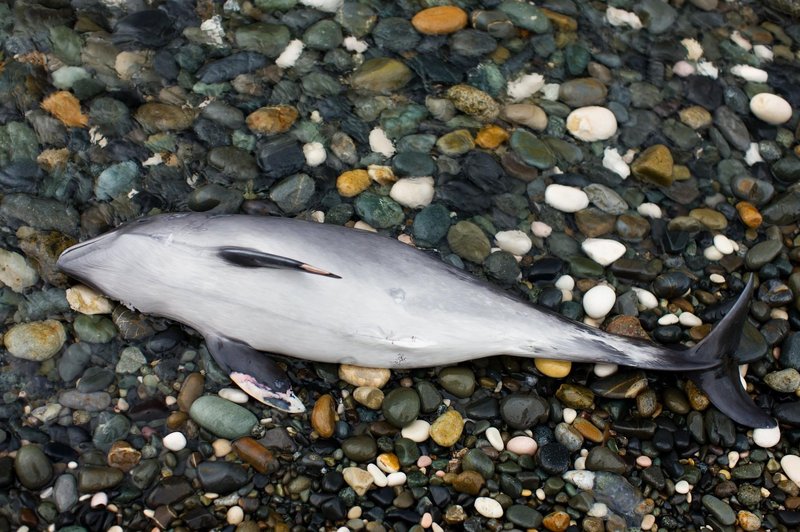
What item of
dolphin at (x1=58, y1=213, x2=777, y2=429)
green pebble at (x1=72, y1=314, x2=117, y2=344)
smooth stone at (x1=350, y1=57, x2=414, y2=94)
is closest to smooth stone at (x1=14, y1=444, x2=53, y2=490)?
green pebble at (x1=72, y1=314, x2=117, y2=344)

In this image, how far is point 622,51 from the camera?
688 cm

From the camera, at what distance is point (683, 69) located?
6824 millimetres

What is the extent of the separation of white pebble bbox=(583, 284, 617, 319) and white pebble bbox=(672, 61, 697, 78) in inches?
95.2

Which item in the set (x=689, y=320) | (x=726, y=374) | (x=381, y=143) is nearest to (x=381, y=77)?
(x=381, y=143)

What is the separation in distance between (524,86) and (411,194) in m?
1.53

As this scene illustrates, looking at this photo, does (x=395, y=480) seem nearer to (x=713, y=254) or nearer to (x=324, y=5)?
(x=713, y=254)

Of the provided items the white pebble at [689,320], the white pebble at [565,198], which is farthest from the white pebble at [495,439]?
the white pebble at [565,198]

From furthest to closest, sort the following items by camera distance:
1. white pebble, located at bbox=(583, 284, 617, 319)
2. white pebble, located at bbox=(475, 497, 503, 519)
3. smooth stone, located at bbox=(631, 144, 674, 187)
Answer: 1. smooth stone, located at bbox=(631, 144, 674, 187)
2. white pebble, located at bbox=(583, 284, 617, 319)
3. white pebble, located at bbox=(475, 497, 503, 519)

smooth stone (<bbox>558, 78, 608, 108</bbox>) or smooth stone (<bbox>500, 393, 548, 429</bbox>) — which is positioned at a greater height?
smooth stone (<bbox>558, 78, 608, 108</bbox>)

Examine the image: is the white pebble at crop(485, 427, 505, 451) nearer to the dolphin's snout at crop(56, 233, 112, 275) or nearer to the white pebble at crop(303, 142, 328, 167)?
the white pebble at crop(303, 142, 328, 167)

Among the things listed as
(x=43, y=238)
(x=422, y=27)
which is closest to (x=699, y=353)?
(x=422, y=27)

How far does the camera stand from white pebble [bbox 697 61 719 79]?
269 inches

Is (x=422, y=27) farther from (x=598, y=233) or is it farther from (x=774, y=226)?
(x=774, y=226)

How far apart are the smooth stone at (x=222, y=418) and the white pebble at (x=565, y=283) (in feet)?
7.56
